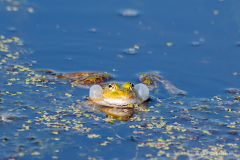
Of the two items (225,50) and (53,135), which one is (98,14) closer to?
(225,50)

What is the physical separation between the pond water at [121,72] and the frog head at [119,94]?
0.81ft

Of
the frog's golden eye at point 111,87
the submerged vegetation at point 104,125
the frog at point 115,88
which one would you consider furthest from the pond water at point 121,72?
the frog's golden eye at point 111,87

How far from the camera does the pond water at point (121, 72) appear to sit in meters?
4.84

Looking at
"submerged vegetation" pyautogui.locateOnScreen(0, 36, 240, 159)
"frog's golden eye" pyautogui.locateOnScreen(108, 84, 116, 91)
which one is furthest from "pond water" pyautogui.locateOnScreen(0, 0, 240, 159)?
"frog's golden eye" pyautogui.locateOnScreen(108, 84, 116, 91)

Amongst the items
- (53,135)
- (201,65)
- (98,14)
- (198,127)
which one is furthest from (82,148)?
(98,14)

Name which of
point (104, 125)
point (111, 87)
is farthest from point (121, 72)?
point (104, 125)

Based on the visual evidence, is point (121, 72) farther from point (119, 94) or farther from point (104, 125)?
point (104, 125)

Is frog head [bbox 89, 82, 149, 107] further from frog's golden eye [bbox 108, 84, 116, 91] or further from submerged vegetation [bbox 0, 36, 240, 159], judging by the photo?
submerged vegetation [bbox 0, 36, 240, 159]

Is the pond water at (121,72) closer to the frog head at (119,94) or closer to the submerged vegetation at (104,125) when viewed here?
the submerged vegetation at (104,125)

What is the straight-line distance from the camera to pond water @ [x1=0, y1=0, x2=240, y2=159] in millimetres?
4844

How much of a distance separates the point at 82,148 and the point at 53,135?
1.79ft

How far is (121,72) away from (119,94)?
64.8 inches

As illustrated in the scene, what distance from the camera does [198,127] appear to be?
5.43 meters

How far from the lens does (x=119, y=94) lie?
19.7ft
